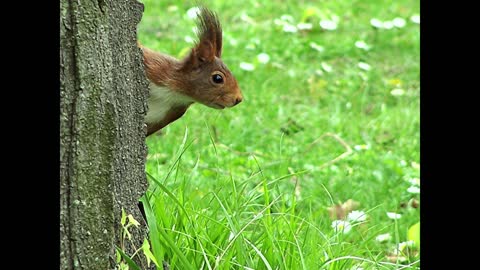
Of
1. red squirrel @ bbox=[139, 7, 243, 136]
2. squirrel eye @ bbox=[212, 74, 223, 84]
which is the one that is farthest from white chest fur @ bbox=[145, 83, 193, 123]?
squirrel eye @ bbox=[212, 74, 223, 84]

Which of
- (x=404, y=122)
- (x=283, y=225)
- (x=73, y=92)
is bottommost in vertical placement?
(x=404, y=122)

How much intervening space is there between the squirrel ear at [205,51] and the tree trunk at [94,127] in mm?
1230

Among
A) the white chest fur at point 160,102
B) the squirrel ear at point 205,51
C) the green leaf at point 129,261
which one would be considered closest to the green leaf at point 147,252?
the green leaf at point 129,261

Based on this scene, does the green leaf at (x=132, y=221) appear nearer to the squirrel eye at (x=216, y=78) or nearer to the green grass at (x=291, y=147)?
the green grass at (x=291, y=147)

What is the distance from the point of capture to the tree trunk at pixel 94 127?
7.37 feet

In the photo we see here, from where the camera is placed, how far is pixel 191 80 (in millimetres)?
3865

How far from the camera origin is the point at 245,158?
5.00m

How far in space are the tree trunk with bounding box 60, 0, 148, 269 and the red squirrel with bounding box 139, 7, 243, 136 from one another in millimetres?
1183

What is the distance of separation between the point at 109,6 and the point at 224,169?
2475mm

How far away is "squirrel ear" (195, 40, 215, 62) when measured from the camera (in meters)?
3.72

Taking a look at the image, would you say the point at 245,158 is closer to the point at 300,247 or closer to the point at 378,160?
the point at 378,160

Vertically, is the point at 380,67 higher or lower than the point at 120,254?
lower

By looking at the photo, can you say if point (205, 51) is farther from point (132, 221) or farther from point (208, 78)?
point (132, 221)
